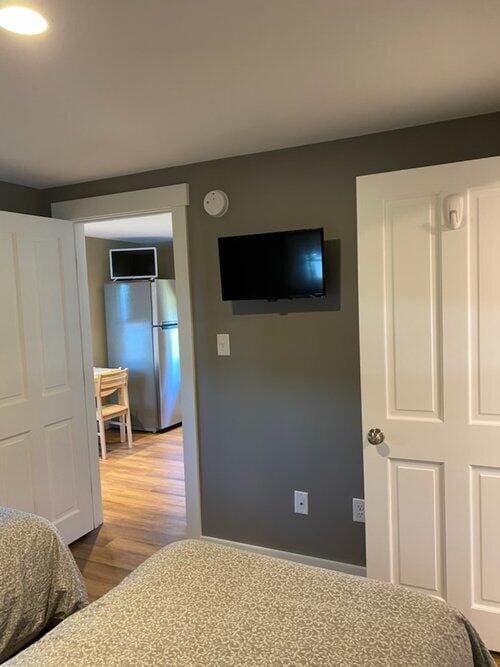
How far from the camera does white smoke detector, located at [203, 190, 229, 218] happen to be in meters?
2.67

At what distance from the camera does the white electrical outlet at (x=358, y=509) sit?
2521 mm

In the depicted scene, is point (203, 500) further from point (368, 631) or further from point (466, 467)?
point (368, 631)

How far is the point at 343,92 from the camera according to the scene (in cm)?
186

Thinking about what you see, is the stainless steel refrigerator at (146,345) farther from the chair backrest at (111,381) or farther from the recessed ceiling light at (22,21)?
the recessed ceiling light at (22,21)

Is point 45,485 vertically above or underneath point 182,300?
underneath

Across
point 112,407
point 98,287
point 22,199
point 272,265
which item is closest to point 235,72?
point 272,265

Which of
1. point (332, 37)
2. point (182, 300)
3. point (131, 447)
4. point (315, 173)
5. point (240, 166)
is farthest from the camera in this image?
point (131, 447)

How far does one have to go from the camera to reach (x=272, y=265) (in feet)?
8.19

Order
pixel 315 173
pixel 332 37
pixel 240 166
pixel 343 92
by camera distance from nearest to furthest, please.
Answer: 1. pixel 332 37
2. pixel 343 92
3. pixel 315 173
4. pixel 240 166

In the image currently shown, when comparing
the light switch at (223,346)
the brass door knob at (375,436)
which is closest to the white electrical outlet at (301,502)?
the brass door knob at (375,436)

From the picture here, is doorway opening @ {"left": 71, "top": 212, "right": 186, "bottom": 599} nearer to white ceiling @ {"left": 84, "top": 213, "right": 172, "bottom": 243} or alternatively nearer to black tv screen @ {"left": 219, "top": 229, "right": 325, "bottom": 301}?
white ceiling @ {"left": 84, "top": 213, "right": 172, "bottom": 243}

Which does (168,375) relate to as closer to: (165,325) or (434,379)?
(165,325)

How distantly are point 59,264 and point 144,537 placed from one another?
179 cm

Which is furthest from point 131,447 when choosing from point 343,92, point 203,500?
point 343,92
